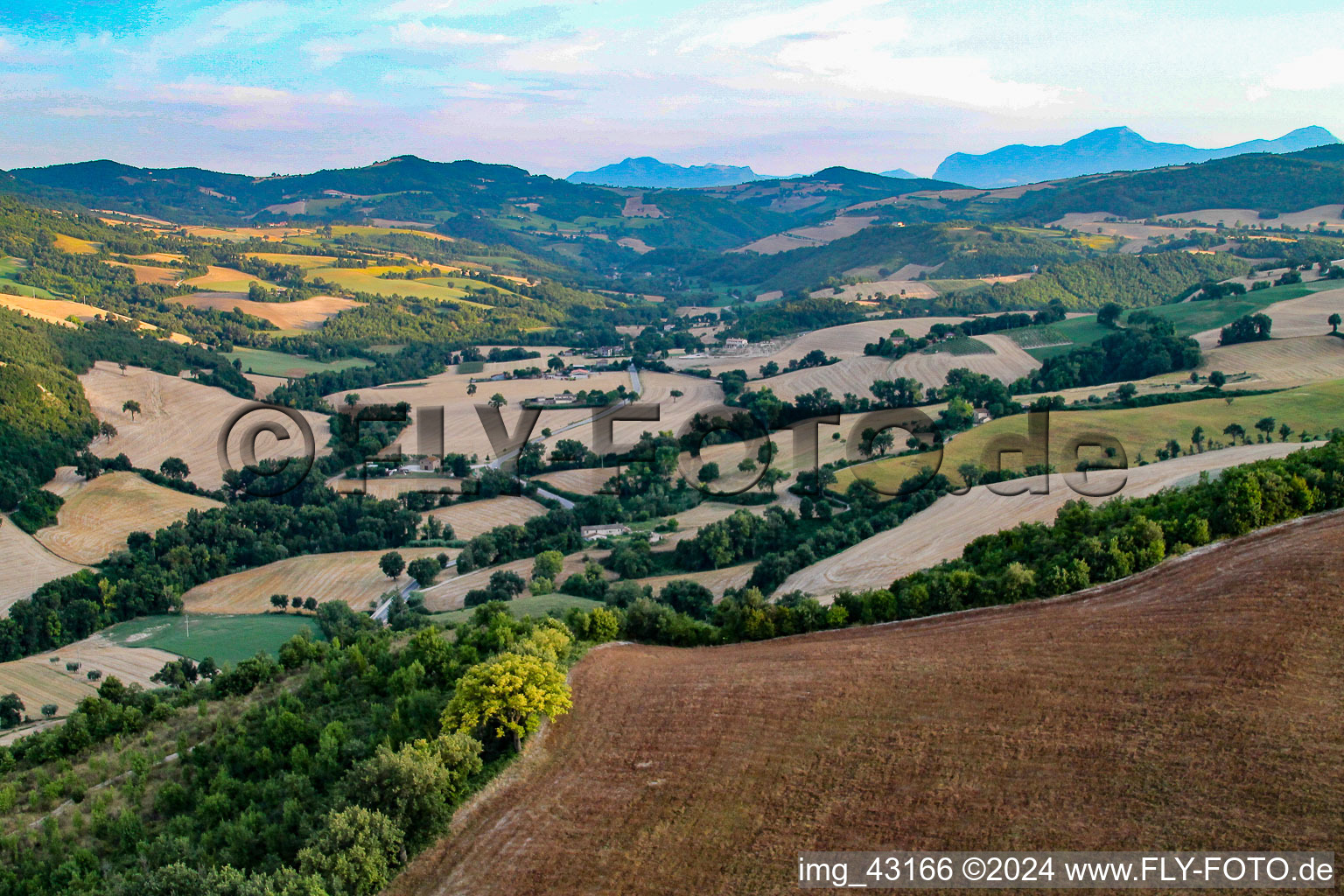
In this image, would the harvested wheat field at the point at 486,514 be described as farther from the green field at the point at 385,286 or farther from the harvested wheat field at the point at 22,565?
the green field at the point at 385,286

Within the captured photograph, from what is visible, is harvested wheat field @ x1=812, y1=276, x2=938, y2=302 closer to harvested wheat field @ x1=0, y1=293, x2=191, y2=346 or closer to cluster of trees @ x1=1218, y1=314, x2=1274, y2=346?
cluster of trees @ x1=1218, y1=314, x2=1274, y2=346

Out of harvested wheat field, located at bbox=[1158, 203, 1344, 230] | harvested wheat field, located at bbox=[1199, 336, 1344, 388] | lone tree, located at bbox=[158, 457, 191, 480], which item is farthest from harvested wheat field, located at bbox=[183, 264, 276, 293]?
harvested wheat field, located at bbox=[1158, 203, 1344, 230]

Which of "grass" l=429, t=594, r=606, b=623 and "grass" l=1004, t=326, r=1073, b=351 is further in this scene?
"grass" l=1004, t=326, r=1073, b=351

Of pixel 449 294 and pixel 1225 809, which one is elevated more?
pixel 449 294

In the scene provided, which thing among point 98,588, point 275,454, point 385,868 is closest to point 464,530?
point 98,588

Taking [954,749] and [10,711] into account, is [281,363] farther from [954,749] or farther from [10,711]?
[954,749]

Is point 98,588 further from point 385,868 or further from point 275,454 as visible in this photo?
point 385,868

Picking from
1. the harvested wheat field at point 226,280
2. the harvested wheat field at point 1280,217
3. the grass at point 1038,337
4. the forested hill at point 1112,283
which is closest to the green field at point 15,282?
the harvested wheat field at point 226,280
